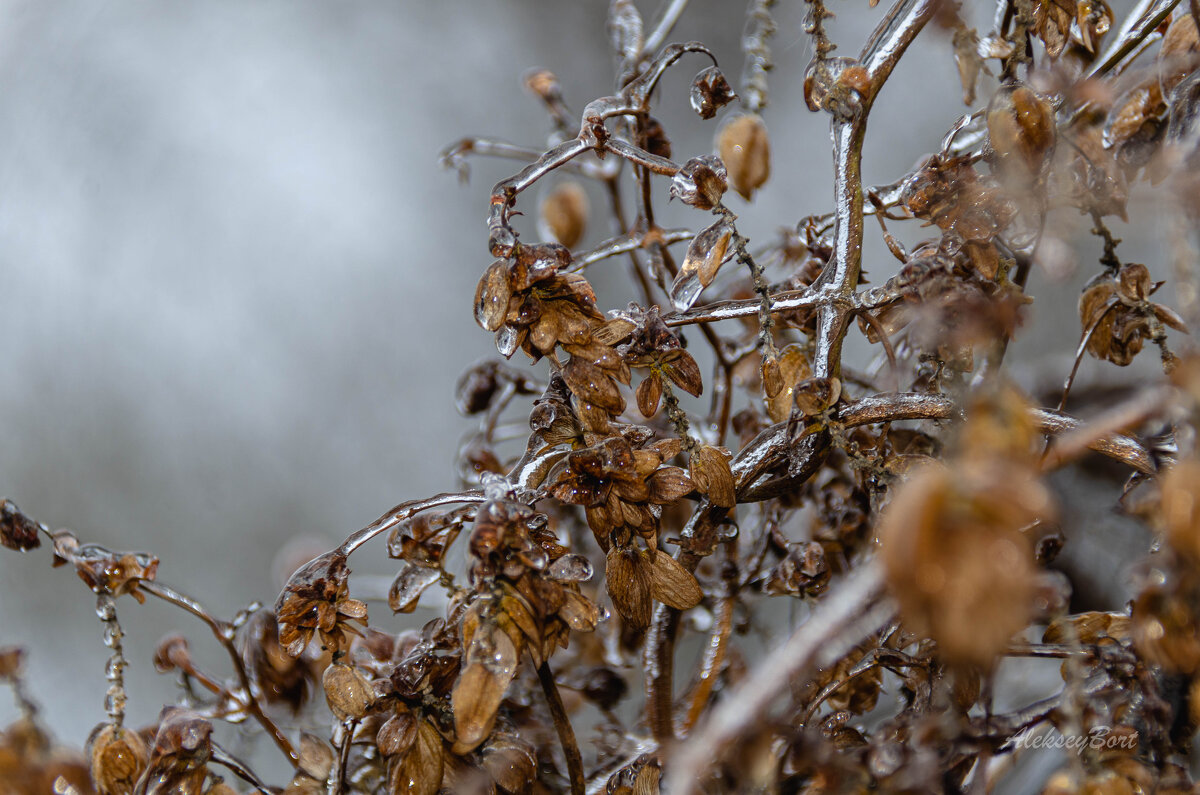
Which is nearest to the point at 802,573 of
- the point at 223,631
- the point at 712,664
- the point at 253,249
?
the point at 712,664

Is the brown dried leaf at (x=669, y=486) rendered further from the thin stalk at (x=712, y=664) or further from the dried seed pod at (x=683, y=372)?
the thin stalk at (x=712, y=664)

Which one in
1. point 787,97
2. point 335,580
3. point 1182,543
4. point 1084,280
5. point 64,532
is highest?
point 787,97

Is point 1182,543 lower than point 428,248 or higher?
lower

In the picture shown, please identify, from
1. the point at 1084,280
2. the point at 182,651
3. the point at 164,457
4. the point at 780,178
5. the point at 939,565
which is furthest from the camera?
the point at 780,178

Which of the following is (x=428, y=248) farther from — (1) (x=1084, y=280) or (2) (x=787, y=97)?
(1) (x=1084, y=280)

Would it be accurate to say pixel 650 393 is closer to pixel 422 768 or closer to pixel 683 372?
pixel 683 372

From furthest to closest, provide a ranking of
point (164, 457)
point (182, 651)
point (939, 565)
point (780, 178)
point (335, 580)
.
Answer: point (780, 178) < point (164, 457) < point (182, 651) < point (335, 580) < point (939, 565)


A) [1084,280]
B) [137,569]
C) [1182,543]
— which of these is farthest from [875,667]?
[1084,280]

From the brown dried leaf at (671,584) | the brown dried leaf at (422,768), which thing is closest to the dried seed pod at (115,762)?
the brown dried leaf at (422,768)
